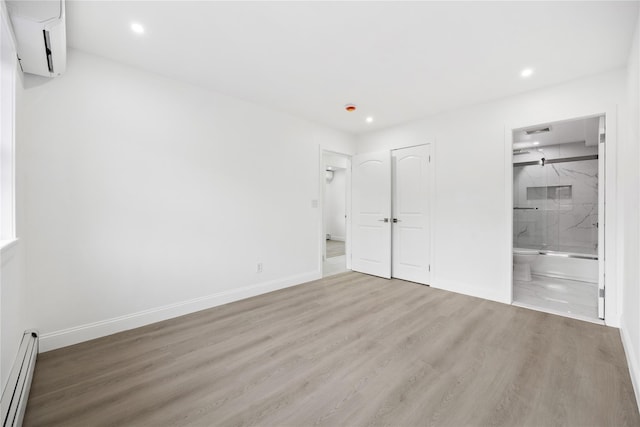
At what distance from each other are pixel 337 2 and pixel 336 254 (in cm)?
545

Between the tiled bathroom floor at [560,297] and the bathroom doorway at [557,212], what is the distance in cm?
1

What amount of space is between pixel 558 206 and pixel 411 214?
3329 mm

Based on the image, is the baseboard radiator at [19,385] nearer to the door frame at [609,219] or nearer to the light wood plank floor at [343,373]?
the light wood plank floor at [343,373]

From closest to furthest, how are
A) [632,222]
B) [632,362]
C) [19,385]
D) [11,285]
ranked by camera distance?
[19,385]
[11,285]
[632,362]
[632,222]

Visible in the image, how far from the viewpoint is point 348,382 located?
1790mm

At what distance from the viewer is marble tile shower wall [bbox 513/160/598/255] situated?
4883mm

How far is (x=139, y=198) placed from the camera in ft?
8.57

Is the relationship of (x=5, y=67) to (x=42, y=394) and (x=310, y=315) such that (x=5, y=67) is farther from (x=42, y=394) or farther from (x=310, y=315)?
(x=310, y=315)

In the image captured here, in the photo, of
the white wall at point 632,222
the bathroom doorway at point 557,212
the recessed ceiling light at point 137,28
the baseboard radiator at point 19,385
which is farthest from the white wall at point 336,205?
the baseboard radiator at point 19,385

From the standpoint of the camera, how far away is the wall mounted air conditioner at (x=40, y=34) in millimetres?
1528

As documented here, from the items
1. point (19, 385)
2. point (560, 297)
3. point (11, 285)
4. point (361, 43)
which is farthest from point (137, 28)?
point (560, 297)

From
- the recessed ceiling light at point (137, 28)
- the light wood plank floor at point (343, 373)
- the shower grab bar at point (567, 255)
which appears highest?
the recessed ceiling light at point (137, 28)

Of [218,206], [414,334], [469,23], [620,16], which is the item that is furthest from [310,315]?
[620,16]

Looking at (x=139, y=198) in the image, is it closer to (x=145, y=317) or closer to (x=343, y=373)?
(x=145, y=317)
